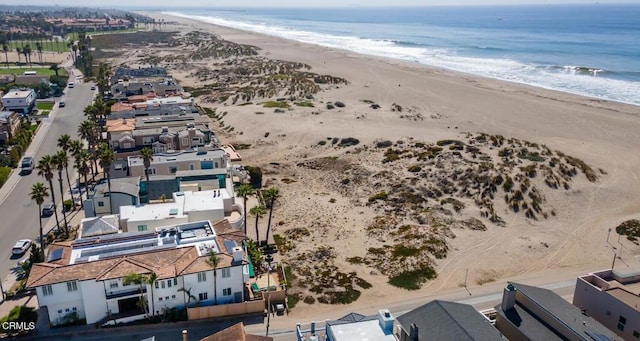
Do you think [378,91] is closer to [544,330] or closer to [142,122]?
[142,122]

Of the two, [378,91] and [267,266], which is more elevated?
[378,91]

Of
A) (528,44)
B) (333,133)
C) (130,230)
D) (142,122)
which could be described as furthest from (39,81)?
(528,44)

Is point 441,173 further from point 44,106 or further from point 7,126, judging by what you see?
point 44,106

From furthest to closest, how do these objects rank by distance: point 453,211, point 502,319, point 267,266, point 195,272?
point 453,211 → point 267,266 → point 195,272 → point 502,319

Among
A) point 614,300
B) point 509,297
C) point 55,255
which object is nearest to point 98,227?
point 55,255

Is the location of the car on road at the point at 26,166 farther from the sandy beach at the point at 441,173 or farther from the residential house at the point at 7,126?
the sandy beach at the point at 441,173

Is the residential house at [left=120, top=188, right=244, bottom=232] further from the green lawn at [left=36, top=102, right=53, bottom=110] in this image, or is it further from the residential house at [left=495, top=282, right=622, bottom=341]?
the green lawn at [left=36, top=102, right=53, bottom=110]

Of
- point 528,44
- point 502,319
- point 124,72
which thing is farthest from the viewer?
point 528,44

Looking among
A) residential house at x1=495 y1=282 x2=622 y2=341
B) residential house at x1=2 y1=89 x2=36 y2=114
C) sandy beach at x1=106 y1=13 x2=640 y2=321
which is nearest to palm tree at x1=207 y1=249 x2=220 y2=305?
sandy beach at x1=106 y1=13 x2=640 y2=321
